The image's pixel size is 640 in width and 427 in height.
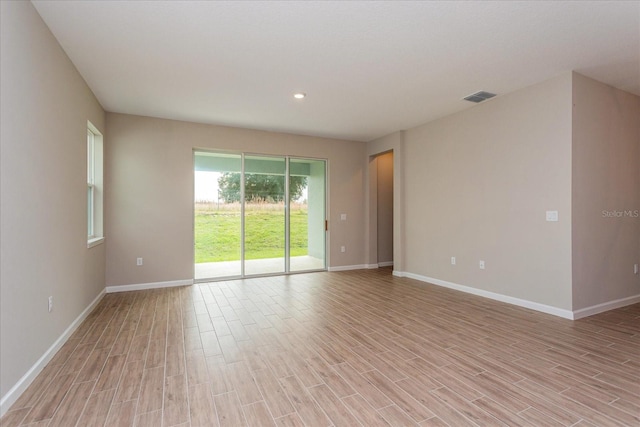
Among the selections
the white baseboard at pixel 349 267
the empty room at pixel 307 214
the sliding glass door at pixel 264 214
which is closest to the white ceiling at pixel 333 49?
the empty room at pixel 307 214

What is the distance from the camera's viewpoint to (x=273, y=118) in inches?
201

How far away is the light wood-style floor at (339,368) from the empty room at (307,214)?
0.07ft

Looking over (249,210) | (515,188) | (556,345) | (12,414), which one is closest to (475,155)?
(515,188)

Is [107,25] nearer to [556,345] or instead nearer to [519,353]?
[519,353]

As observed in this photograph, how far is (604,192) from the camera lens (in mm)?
3742

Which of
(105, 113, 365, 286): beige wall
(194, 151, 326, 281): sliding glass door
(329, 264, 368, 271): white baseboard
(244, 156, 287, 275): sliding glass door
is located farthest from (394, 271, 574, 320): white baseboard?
(105, 113, 365, 286): beige wall

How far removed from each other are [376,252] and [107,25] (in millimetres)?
5854

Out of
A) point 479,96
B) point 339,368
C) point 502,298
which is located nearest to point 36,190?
point 339,368

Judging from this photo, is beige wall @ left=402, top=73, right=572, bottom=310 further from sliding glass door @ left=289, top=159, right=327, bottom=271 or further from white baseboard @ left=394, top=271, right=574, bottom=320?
sliding glass door @ left=289, top=159, right=327, bottom=271

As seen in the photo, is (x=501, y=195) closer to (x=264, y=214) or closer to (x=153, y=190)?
(x=264, y=214)

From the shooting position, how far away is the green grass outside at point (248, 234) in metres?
5.55

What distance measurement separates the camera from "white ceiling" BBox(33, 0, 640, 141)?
2.37m

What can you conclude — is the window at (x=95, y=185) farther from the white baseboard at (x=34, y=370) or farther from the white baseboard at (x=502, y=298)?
the white baseboard at (x=502, y=298)

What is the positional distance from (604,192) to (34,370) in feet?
19.3
